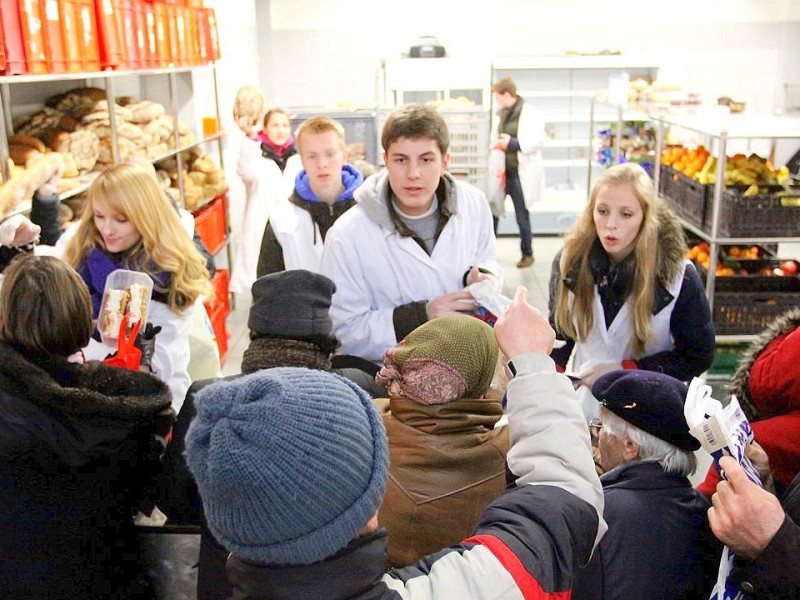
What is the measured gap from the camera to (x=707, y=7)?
32.2 feet

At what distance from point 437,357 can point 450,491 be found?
0.85 feet

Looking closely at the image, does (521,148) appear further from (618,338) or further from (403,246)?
(403,246)

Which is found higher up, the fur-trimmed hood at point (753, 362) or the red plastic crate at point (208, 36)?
the red plastic crate at point (208, 36)

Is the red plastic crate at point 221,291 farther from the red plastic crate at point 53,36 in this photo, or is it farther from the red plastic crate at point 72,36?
the red plastic crate at point 53,36

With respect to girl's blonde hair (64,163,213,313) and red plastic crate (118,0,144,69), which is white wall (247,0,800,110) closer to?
red plastic crate (118,0,144,69)

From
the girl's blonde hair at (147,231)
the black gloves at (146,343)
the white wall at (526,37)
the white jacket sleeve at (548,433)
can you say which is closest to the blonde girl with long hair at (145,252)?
the girl's blonde hair at (147,231)

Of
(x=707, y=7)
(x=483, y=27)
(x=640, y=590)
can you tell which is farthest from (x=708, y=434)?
(x=707, y=7)

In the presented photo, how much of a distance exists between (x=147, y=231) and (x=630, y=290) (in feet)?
5.62

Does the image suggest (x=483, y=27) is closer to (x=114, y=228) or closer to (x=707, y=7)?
(x=707, y=7)

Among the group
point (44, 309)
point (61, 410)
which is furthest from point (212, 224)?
point (61, 410)

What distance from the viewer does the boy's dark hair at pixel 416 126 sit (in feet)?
8.10

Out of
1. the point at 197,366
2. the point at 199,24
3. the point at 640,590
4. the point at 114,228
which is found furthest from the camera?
the point at 199,24

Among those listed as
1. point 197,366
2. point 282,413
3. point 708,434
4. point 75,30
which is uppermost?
point 75,30

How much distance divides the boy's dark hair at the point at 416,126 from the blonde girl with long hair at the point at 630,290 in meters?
0.65
